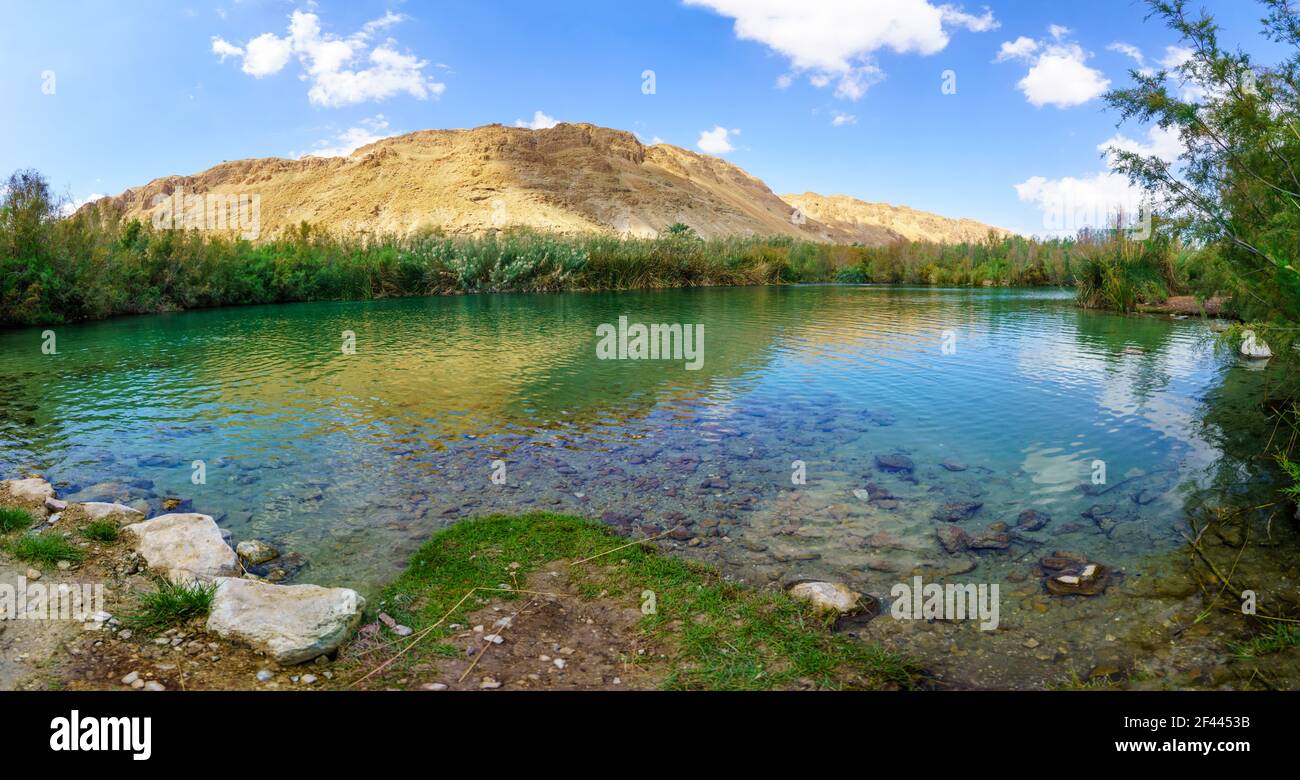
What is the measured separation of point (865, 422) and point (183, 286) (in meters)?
25.6

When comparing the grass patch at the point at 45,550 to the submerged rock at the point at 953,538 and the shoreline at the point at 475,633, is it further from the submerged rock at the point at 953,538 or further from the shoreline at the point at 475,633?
the submerged rock at the point at 953,538

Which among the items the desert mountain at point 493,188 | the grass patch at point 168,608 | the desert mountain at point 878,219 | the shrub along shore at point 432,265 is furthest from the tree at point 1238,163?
the desert mountain at point 878,219

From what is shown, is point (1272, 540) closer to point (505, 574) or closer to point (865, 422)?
point (865, 422)

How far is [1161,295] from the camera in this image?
21125 mm

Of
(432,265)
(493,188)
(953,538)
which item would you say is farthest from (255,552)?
(493,188)

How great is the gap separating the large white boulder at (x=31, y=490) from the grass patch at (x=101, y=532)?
114 cm

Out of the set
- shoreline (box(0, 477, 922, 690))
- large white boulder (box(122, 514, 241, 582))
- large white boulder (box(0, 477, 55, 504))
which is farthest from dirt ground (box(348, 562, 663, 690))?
large white boulder (box(0, 477, 55, 504))

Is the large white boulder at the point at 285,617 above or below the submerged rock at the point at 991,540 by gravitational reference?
above

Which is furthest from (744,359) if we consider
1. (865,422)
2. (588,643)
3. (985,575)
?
(588,643)

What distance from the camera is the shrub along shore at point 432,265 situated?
19.3 metres

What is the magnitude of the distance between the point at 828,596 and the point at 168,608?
12.5 ft

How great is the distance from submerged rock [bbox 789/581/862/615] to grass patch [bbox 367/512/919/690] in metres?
0.09

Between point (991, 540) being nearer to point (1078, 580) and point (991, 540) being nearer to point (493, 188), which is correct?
point (1078, 580)

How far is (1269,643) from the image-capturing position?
147 inches
